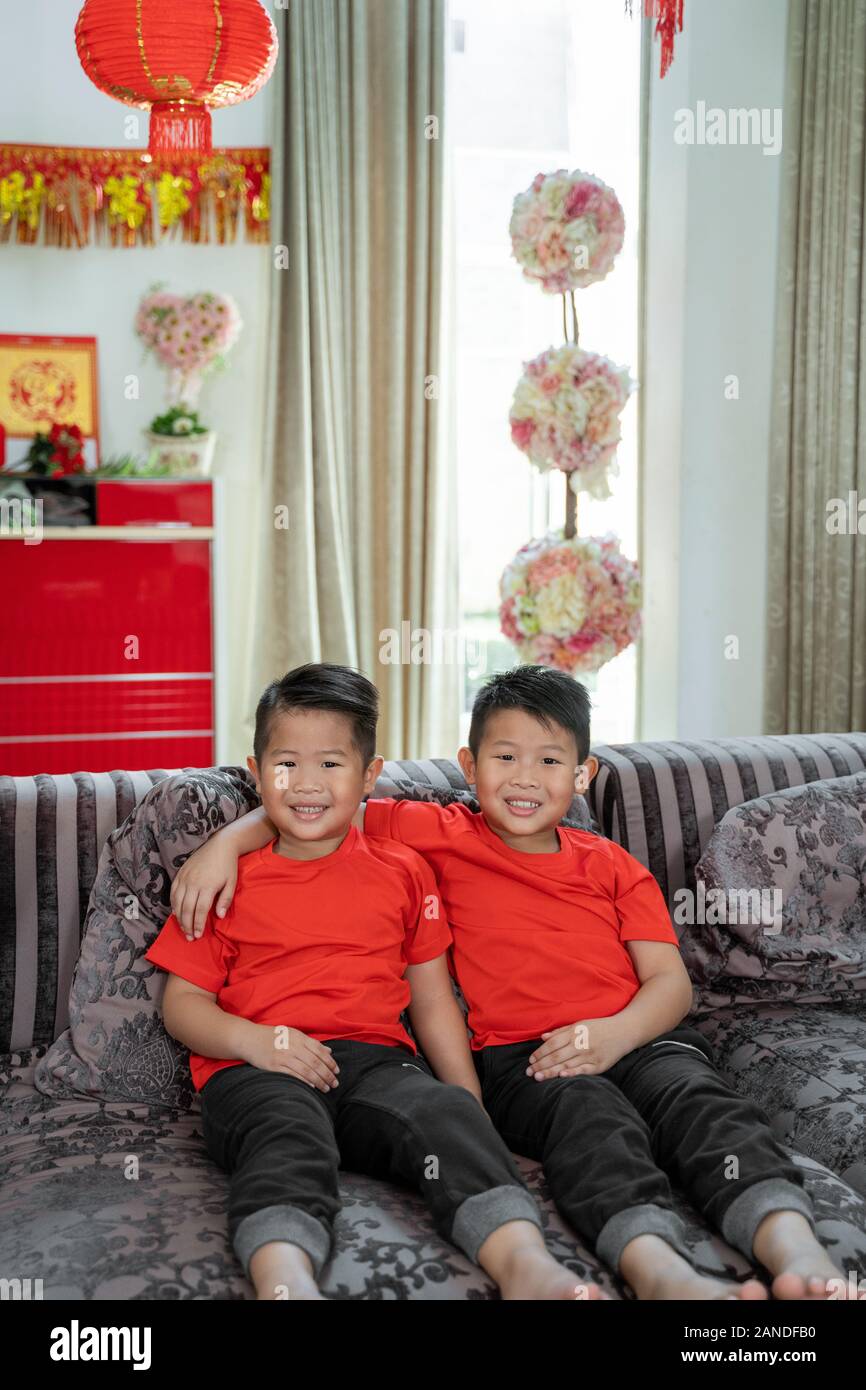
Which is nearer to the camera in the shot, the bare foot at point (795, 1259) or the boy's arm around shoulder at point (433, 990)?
the bare foot at point (795, 1259)

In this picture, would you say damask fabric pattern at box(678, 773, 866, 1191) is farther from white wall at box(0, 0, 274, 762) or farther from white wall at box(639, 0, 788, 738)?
white wall at box(0, 0, 274, 762)

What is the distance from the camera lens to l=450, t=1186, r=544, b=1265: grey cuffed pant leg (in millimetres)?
1247

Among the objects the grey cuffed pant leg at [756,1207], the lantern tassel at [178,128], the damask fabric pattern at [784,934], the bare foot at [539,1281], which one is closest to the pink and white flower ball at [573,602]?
the damask fabric pattern at [784,934]

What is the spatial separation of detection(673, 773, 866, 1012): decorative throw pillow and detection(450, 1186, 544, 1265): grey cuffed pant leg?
726 mm

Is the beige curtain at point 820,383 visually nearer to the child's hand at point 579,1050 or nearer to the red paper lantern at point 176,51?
the red paper lantern at point 176,51

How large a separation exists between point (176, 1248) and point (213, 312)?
11.2 feet

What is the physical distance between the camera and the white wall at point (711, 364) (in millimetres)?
3725

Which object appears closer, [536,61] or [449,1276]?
[449,1276]

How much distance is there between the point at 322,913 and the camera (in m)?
1.59

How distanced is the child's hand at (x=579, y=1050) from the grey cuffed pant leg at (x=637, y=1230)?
256 mm

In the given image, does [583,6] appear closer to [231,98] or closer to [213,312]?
[213,312]

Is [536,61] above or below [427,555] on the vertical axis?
above

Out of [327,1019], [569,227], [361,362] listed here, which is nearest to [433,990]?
[327,1019]

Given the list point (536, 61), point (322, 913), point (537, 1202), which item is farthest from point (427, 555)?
point (537, 1202)
